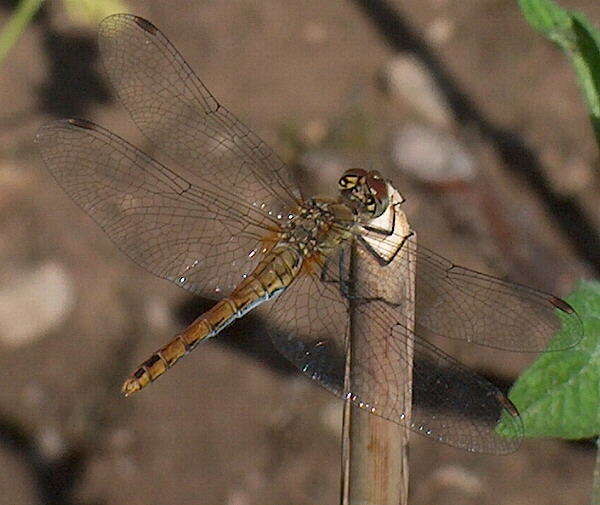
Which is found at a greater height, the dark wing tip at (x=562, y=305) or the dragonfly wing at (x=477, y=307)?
the dragonfly wing at (x=477, y=307)

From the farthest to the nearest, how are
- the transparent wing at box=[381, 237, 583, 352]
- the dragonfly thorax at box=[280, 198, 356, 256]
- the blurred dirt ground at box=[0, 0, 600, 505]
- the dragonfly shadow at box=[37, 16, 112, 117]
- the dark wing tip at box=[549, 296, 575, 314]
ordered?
the dragonfly shadow at box=[37, 16, 112, 117] → the blurred dirt ground at box=[0, 0, 600, 505] → the dragonfly thorax at box=[280, 198, 356, 256] → the transparent wing at box=[381, 237, 583, 352] → the dark wing tip at box=[549, 296, 575, 314]

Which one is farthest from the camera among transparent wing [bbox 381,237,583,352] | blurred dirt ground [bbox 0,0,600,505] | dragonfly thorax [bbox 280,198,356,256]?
blurred dirt ground [bbox 0,0,600,505]

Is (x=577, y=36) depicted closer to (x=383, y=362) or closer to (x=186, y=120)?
(x=383, y=362)

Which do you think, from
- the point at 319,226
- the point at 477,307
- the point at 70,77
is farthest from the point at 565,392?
the point at 70,77

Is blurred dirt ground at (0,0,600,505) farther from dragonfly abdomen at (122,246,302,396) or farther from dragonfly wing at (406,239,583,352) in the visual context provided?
dragonfly wing at (406,239,583,352)

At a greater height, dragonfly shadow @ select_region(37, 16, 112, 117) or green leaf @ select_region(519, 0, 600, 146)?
dragonfly shadow @ select_region(37, 16, 112, 117)

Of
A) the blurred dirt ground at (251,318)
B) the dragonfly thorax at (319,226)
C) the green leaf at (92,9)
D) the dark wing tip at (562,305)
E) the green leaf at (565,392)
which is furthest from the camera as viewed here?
the blurred dirt ground at (251,318)

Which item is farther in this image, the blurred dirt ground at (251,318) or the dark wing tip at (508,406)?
the blurred dirt ground at (251,318)

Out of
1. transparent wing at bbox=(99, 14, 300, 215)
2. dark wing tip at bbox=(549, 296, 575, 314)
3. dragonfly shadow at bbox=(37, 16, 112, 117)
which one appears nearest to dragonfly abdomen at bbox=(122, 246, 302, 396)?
transparent wing at bbox=(99, 14, 300, 215)

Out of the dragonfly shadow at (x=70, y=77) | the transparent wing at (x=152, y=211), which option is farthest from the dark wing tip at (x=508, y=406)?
the dragonfly shadow at (x=70, y=77)

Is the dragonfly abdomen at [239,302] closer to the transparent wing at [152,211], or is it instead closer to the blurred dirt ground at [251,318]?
the transparent wing at [152,211]
